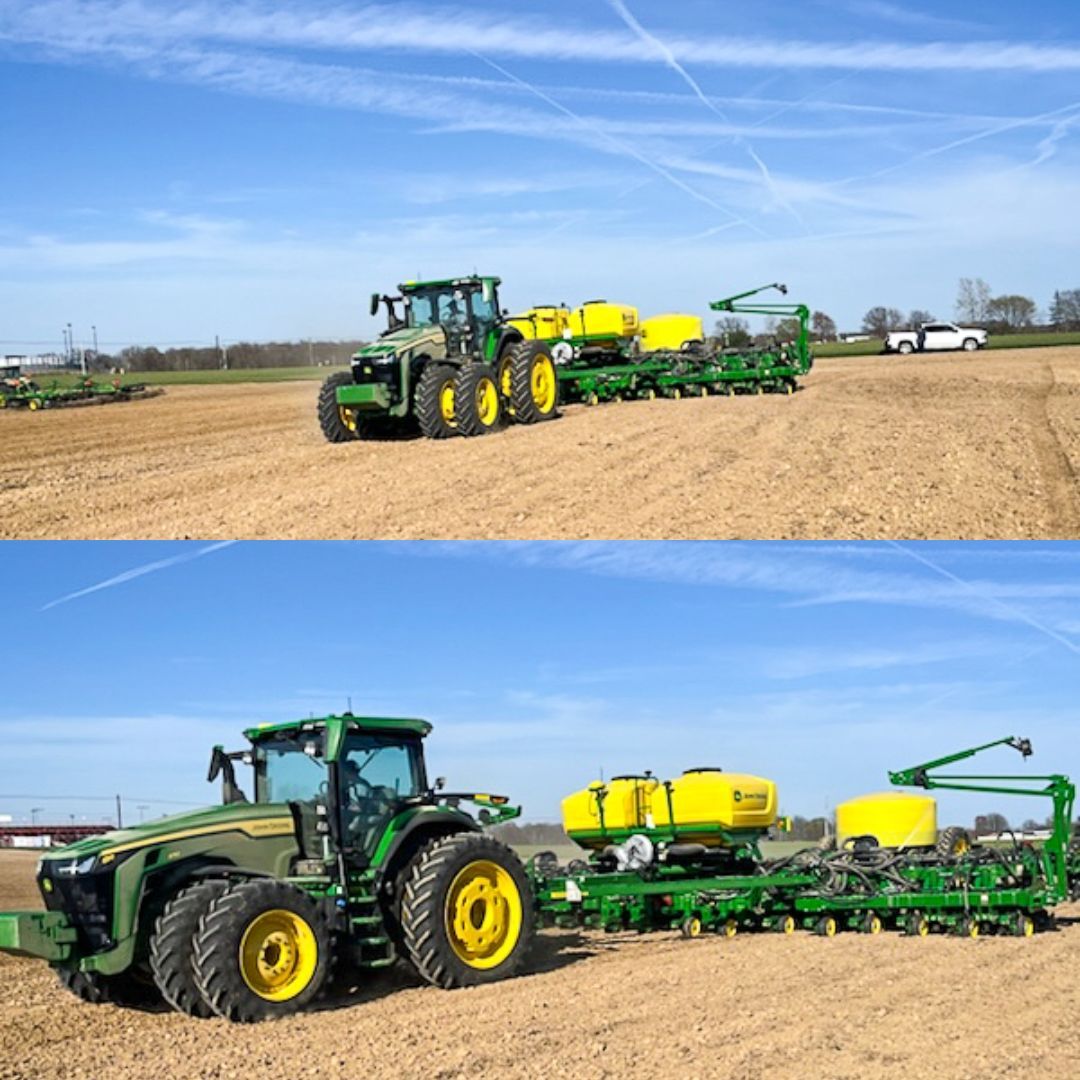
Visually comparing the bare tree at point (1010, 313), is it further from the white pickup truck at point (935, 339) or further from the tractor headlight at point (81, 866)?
the tractor headlight at point (81, 866)

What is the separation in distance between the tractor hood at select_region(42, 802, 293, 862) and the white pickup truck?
A: 43.3 meters

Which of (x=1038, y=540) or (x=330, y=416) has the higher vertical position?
(x=330, y=416)

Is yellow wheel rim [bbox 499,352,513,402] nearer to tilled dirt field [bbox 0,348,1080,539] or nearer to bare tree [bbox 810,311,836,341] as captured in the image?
tilled dirt field [bbox 0,348,1080,539]

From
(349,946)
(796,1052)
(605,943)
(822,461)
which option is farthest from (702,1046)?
(822,461)

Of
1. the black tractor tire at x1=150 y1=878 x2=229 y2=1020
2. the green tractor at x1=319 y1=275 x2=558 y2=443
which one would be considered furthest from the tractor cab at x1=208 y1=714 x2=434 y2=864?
the green tractor at x1=319 y1=275 x2=558 y2=443

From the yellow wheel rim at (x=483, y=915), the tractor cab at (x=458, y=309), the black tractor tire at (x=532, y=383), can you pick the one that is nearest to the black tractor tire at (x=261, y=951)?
the yellow wheel rim at (x=483, y=915)

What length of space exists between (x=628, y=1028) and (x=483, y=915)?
212 cm

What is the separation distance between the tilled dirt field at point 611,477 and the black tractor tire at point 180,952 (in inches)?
203

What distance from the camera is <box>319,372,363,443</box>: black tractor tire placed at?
58.9 feet

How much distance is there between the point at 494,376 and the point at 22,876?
9.92 metres

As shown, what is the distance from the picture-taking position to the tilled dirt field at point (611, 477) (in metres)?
13.2

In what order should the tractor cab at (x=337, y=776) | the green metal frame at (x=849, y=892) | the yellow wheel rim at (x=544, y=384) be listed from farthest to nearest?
the yellow wheel rim at (x=544, y=384) → the green metal frame at (x=849, y=892) → the tractor cab at (x=337, y=776)

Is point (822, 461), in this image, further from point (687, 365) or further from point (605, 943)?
point (687, 365)

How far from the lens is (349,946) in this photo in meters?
8.82
